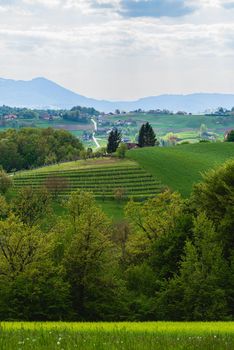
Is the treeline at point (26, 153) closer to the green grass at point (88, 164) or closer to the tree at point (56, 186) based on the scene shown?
the green grass at point (88, 164)

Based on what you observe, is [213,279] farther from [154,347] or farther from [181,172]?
[181,172]

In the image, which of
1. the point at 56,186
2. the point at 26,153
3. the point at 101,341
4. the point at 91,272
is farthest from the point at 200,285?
the point at 26,153

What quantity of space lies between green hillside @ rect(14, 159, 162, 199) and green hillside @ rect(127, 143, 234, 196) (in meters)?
4.41

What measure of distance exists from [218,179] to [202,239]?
858 cm

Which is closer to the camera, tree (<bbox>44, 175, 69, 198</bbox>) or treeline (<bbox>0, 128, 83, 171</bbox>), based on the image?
tree (<bbox>44, 175, 69, 198</bbox>)

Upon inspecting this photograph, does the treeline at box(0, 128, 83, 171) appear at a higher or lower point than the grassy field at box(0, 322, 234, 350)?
lower

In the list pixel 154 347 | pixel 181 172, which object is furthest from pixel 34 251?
pixel 181 172

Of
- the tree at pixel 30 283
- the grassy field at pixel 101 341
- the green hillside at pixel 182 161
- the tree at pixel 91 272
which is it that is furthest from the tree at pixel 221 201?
the green hillside at pixel 182 161

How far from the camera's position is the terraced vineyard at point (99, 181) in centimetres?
13625

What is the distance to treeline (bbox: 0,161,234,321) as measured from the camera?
117 ft

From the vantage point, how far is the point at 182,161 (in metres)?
164

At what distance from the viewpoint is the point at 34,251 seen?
4100cm

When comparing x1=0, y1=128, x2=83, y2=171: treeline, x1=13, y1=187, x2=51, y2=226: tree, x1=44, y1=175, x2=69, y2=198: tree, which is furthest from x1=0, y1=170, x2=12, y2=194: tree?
x1=0, y1=128, x2=83, y2=171: treeline

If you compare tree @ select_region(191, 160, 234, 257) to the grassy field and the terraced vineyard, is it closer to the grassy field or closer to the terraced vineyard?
the grassy field
